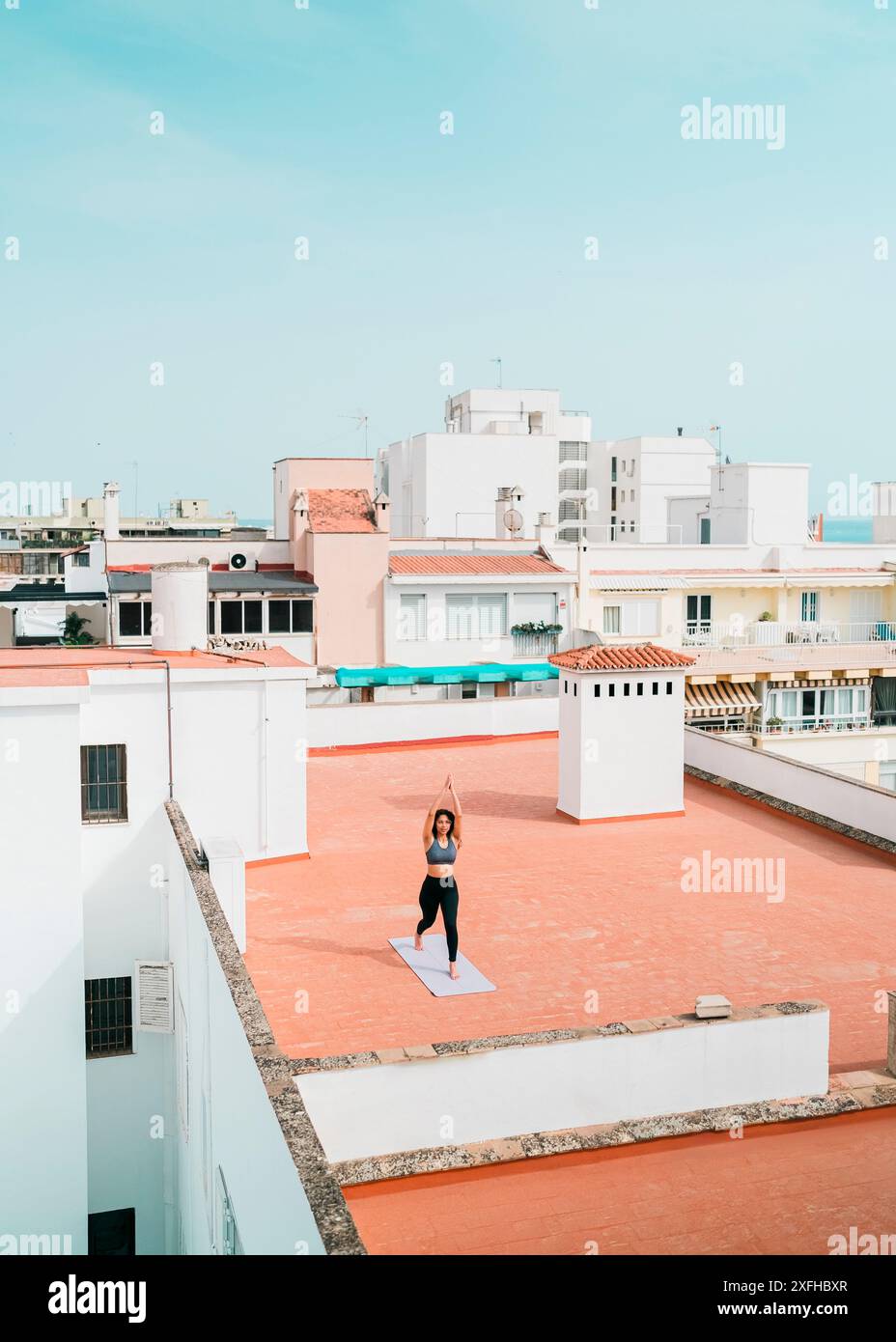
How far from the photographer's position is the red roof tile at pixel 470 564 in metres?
41.3

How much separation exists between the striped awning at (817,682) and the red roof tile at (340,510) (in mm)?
14522

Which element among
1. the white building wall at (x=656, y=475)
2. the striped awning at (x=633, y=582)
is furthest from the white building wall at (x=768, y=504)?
the white building wall at (x=656, y=475)

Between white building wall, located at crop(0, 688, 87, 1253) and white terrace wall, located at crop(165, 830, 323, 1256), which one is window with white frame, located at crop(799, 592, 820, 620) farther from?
white building wall, located at crop(0, 688, 87, 1253)

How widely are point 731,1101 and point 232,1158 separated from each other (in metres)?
3.48

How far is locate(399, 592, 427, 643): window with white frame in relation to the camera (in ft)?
135

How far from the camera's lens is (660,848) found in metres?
15.5

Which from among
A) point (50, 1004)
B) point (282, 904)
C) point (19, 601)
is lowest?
point (50, 1004)

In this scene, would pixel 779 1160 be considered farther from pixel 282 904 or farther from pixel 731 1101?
pixel 282 904

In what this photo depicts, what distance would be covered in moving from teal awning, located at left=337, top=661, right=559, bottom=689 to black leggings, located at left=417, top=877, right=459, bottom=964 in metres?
27.9

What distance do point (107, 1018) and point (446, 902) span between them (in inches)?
224

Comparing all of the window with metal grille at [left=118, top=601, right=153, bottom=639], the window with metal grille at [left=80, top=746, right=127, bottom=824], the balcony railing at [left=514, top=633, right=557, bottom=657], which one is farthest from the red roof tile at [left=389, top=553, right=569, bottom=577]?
the window with metal grille at [left=80, top=746, right=127, bottom=824]

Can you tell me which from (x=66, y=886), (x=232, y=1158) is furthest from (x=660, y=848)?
(x=232, y=1158)

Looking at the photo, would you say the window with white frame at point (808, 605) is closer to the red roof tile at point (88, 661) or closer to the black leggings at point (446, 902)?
the red roof tile at point (88, 661)

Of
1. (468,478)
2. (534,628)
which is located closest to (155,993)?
(534,628)
